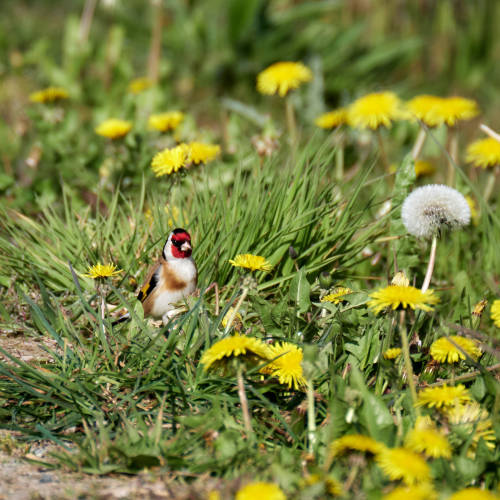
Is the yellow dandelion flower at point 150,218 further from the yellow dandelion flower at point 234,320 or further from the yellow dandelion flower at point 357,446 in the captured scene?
the yellow dandelion flower at point 357,446

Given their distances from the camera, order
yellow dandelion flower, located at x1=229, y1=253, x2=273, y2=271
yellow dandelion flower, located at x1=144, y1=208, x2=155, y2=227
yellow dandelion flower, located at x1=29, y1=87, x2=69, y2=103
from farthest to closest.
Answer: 1. yellow dandelion flower, located at x1=29, y1=87, x2=69, y2=103
2. yellow dandelion flower, located at x1=144, y1=208, x2=155, y2=227
3. yellow dandelion flower, located at x1=229, y1=253, x2=273, y2=271

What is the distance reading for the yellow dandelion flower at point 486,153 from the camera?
12.0 feet

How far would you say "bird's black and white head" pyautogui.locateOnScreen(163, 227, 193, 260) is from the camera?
9.63ft

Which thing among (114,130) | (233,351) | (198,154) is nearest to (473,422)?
(233,351)

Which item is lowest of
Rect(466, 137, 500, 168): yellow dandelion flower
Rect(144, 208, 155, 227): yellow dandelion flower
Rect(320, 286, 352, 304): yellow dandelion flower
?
Rect(320, 286, 352, 304): yellow dandelion flower

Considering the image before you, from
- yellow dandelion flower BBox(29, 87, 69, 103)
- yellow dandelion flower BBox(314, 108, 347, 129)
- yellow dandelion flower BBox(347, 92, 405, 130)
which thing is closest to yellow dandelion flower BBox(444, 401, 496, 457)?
yellow dandelion flower BBox(347, 92, 405, 130)

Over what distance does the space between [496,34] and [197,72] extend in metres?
3.41

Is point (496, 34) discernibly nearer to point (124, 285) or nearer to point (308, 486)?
point (124, 285)

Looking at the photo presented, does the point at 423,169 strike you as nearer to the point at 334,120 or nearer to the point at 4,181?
the point at 334,120

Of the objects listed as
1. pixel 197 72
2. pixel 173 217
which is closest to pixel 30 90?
pixel 197 72

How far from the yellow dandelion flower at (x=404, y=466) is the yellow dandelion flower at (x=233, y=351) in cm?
51

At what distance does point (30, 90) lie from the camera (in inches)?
268

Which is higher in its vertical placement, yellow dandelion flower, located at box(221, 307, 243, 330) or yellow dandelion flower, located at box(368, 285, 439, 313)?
yellow dandelion flower, located at box(368, 285, 439, 313)

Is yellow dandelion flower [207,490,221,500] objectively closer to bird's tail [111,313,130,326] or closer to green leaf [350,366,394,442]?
green leaf [350,366,394,442]
